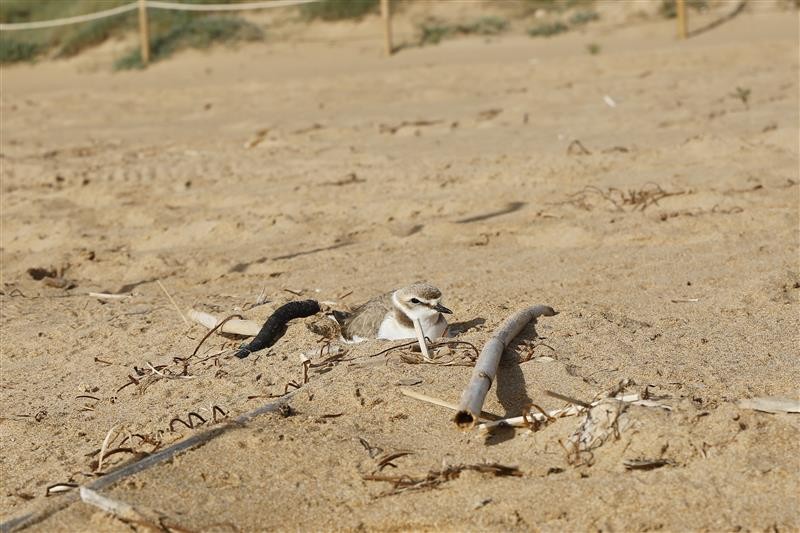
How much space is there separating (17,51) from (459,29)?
6.75 meters

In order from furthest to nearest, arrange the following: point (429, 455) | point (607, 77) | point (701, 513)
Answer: point (607, 77) → point (429, 455) → point (701, 513)

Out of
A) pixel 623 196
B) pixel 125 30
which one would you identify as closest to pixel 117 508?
pixel 623 196

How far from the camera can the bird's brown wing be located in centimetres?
529

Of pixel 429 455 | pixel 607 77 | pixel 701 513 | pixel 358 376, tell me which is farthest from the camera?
pixel 607 77

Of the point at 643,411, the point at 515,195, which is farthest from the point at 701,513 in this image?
the point at 515,195

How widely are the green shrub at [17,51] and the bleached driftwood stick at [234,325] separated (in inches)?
530

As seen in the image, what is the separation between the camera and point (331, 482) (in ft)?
12.8

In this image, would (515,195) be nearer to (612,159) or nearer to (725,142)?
(612,159)

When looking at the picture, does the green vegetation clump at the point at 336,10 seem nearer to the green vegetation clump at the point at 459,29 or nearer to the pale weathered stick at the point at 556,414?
the green vegetation clump at the point at 459,29

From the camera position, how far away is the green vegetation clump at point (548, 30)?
55.6ft

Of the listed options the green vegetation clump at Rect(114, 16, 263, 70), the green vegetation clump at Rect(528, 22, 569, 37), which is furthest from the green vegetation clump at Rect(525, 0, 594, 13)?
the green vegetation clump at Rect(114, 16, 263, 70)

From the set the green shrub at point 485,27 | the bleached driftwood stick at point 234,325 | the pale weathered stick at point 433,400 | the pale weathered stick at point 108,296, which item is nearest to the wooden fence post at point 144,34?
the green shrub at point 485,27

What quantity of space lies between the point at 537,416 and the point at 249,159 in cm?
629

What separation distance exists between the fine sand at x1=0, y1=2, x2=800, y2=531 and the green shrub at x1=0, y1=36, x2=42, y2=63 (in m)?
A: 3.82
